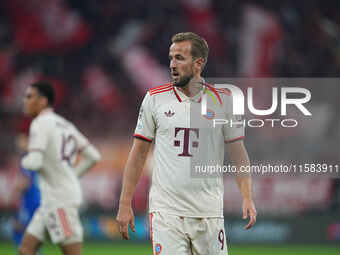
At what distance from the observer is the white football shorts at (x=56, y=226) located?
23.1 feet

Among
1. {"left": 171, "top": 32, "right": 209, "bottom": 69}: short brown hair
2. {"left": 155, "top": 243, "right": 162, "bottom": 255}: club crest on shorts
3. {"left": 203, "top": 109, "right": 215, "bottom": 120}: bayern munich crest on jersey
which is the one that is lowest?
{"left": 155, "top": 243, "right": 162, "bottom": 255}: club crest on shorts

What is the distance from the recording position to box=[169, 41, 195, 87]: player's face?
5.01 meters

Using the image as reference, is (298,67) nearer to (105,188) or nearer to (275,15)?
(275,15)

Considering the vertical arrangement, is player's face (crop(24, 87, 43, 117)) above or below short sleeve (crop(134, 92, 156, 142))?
above

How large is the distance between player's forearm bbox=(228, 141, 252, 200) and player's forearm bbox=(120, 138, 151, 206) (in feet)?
2.25

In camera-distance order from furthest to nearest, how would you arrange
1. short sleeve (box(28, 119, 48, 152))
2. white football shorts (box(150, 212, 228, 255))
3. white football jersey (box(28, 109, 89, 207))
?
white football jersey (box(28, 109, 89, 207)), short sleeve (box(28, 119, 48, 152)), white football shorts (box(150, 212, 228, 255))

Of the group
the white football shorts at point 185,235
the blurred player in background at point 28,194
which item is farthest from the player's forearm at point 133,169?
the blurred player in background at point 28,194

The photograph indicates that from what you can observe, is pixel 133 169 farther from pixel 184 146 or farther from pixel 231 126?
pixel 231 126

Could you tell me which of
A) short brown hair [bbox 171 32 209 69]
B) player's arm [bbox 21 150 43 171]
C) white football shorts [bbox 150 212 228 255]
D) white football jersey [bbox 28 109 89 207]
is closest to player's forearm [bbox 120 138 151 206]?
white football shorts [bbox 150 212 228 255]

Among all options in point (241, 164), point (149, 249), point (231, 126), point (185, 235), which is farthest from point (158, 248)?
point (149, 249)

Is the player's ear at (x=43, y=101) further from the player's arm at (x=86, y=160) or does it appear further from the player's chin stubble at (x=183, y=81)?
the player's chin stubble at (x=183, y=81)

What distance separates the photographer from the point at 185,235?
4875 millimetres

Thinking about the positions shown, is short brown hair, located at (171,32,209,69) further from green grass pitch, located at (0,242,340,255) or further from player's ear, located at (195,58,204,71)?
green grass pitch, located at (0,242,340,255)

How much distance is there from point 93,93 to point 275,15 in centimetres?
486
